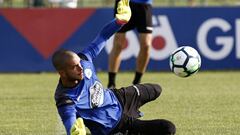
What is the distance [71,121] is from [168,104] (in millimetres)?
4024

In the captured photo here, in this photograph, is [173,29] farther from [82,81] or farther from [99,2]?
[99,2]

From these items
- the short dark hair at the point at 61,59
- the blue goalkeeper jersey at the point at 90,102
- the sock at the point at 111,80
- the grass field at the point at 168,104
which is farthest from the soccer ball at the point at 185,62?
the sock at the point at 111,80

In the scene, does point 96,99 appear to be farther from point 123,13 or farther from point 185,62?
point 185,62

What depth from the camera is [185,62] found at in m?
8.61

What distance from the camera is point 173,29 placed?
51.1ft

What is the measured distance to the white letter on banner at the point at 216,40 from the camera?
15469 mm

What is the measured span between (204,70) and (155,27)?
4.73 ft

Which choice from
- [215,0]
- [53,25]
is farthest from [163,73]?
[215,0]

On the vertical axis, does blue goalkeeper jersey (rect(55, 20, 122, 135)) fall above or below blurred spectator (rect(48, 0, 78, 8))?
above

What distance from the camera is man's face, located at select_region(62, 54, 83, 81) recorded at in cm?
658

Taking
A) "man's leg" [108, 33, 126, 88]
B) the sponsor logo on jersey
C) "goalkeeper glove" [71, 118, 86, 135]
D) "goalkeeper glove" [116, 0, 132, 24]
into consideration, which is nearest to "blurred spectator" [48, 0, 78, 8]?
"man's leg" [108, 33, 126, 88]

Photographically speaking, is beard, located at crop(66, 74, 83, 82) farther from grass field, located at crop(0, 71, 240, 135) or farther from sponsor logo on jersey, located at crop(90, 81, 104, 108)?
grass field, located at crop(0, 71, 240, 135)

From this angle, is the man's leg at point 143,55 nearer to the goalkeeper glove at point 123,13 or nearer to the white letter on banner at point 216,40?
the white letter on banner at point 216,40

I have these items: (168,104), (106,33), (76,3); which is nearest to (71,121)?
(106,33)
